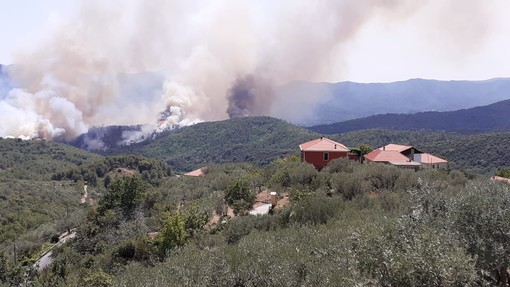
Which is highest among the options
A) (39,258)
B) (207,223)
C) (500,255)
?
(500,255)

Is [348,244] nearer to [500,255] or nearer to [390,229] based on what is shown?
[390,229]

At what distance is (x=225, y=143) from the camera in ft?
549

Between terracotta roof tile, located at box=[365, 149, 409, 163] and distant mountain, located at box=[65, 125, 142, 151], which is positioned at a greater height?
distant mountain, located at box=[65, 125, 142, 151]

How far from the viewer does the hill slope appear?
151 m

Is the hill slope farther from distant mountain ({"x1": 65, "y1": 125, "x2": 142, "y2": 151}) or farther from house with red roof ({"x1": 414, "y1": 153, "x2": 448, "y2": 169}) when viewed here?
house with red roof ({"x1": 414, "y1": 153, "x2": 448, "y2": 169})

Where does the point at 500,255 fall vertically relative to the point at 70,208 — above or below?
above

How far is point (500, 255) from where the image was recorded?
1082 centimetres

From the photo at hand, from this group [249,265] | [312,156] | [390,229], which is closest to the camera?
[390,229]

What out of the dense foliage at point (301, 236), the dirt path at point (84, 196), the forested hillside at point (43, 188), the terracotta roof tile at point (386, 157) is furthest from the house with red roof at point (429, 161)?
the dirt path at point (84, 196)

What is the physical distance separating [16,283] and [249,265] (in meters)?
21.6

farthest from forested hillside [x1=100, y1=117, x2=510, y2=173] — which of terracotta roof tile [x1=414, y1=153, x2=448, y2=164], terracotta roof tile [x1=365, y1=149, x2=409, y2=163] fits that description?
terracotta roof tile [x1=365, y1=149, x2=409, y2=163]

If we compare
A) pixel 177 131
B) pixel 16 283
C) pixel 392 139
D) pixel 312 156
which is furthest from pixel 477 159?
pixel 177 131

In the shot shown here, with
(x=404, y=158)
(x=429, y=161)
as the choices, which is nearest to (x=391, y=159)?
(x=404, y=158)

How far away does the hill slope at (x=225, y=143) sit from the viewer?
151250 millimetres
